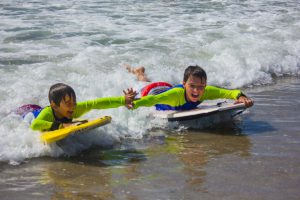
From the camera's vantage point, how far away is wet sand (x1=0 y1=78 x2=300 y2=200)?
428cm

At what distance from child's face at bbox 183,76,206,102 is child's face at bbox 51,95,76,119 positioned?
1.67 m

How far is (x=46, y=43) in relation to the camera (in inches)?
441

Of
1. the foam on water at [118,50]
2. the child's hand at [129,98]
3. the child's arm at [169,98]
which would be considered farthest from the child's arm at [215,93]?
the child's hand at [129,98]

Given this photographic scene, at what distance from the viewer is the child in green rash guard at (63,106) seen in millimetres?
5543

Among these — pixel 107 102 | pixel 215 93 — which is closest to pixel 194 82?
pixel 215 93

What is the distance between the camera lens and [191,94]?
6672mm

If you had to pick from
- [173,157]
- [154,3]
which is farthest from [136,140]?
[154,3]

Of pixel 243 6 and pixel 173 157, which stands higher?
pixel 243 6

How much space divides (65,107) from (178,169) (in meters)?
1.54

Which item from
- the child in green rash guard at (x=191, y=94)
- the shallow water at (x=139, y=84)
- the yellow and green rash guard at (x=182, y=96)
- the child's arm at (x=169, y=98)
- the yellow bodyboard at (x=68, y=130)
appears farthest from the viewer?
the yellow and green rash guard at (x=182, y=96)

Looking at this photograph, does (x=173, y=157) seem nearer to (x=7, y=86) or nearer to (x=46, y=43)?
(x=7, y=86)

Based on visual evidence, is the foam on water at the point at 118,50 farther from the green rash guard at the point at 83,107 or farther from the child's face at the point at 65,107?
the child's face at the point at 65,107

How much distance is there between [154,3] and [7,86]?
438 inches

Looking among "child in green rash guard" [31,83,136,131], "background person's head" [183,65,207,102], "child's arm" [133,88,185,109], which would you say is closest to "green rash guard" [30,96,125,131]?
"child in green rash guard" [31,83,136,131]
